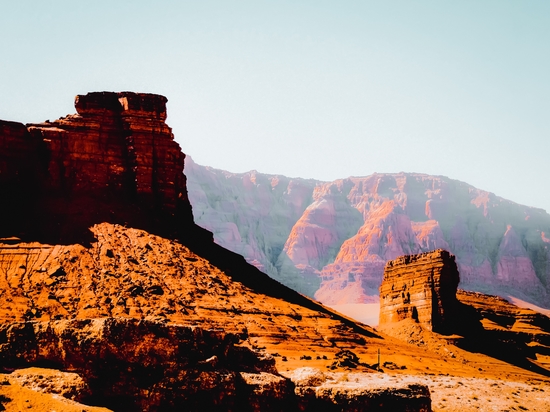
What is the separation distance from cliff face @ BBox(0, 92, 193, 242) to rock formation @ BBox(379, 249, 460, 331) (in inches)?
941

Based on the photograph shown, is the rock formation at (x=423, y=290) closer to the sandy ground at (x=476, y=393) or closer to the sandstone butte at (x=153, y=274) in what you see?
the sandstone butte at (x=153, y=274)

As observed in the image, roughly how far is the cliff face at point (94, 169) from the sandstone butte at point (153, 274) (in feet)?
0.30

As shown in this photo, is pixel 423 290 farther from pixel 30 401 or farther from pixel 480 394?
pixel 30 401

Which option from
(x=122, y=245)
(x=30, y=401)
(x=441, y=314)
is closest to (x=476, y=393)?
(x=441, y=314)

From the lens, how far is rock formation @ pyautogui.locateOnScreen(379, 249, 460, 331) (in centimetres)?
7606

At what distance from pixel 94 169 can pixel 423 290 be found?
32528 mm

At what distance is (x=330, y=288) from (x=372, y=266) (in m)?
11.6

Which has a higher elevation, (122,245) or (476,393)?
(122,245)

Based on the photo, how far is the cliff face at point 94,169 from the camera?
61.6 m

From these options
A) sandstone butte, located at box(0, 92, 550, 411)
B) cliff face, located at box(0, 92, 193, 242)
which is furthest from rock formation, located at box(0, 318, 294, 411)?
cliff face, located at box(0, 92, 193, 242)

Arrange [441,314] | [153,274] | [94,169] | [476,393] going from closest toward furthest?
[476,393]
[153,274]
[94,169]
[441,314]

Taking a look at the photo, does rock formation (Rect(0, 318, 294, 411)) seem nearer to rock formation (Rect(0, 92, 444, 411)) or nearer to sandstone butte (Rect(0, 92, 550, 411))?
sandstone butte (Rect(0, 92, 550, 411))

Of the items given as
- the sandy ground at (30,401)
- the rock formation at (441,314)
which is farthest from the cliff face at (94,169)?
Answer: the sandy ground at (30,401)

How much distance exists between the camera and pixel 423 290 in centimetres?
7812
